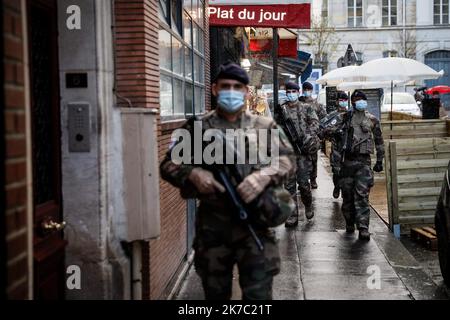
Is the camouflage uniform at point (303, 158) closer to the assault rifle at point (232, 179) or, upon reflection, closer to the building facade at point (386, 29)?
the assault rifle at point (232, 179)

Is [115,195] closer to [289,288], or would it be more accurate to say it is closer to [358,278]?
[289,288]

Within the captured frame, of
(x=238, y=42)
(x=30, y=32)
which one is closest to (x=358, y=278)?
(x=30, y=32)

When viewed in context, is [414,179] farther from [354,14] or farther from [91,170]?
[354,14]

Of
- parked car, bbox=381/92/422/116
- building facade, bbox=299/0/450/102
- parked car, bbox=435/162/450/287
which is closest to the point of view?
parked car, bbox=435/162/450/287

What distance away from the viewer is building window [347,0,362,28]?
43625 mm

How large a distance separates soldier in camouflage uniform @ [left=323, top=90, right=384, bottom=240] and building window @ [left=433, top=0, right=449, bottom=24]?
3826cm

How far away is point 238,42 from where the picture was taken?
48.5 feet

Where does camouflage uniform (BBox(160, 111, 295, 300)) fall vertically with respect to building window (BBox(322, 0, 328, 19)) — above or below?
below

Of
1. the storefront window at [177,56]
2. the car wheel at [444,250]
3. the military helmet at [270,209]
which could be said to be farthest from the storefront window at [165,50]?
the car wheel at [444,250]

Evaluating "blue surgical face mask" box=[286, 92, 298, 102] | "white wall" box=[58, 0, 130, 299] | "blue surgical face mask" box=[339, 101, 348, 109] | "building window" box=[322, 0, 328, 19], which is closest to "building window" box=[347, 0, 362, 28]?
"building window" box=[322, 0, 328, 19]

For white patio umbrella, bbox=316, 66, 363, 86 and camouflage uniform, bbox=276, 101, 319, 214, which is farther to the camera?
white patio umbrella, bbox=316, 66, 363, 86

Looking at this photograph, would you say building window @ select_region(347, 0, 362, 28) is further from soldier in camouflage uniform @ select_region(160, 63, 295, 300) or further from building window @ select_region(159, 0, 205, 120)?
soldier in camouflage uniform @ select_region(160, 63, 295, 300)

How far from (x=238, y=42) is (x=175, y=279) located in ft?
32.5
